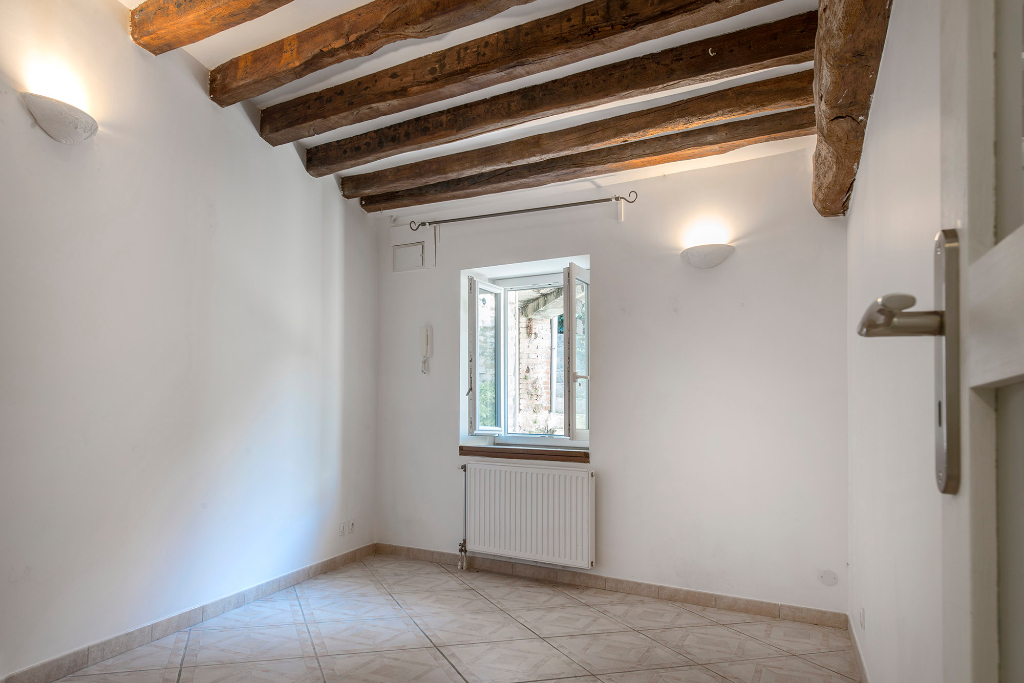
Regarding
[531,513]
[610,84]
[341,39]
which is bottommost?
[531,513]

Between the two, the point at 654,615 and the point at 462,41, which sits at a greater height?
the point at 462,41

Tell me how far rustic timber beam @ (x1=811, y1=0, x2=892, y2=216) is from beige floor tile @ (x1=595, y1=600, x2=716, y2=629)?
243 centimetres

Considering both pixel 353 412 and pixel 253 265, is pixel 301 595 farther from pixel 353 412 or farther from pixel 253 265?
pixel 253 265

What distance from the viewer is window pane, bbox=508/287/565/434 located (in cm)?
478

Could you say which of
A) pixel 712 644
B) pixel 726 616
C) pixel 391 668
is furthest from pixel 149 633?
pixel 726 616

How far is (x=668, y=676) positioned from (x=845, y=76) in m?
2.51

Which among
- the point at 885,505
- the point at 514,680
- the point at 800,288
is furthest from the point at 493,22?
the point at 514,680

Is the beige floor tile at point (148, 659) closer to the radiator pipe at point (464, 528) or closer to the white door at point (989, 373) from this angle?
the radiator pipe at point (464, 528)

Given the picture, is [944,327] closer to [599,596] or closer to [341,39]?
[341,39]

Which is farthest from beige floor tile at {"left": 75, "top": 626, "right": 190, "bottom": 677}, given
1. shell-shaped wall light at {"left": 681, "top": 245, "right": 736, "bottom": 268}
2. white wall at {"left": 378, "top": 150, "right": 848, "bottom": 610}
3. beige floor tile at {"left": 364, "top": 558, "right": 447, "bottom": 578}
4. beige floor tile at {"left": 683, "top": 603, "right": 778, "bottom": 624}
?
shell-shaped wall light at {"left": 681, "top": 245, "right": 736, "bottom": 268}

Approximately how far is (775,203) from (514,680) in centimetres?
297

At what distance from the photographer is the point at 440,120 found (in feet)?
11.9

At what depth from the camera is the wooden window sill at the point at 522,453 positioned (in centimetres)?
425

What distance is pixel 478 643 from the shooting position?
124 inches
